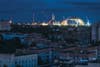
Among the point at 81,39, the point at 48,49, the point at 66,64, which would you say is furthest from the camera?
the point at 81,39

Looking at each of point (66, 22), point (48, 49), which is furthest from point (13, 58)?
point (66, 22)

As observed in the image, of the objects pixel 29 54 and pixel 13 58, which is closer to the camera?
pixel 13 58

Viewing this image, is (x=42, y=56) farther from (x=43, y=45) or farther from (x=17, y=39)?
(x=17, y=39)

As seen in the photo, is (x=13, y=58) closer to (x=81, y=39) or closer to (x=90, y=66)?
(x=90, y=66)

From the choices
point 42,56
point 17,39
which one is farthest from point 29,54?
point 17,39

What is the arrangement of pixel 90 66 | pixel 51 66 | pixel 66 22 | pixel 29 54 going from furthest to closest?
pixel 66 22 < pixel 29 54 < pixel 51 66 < pixel 90 66

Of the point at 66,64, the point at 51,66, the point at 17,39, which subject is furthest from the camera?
the point at 17,39

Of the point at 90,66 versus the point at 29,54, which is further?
the point at 29,54

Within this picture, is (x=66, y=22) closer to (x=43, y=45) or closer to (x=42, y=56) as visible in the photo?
(x=43, y=45)

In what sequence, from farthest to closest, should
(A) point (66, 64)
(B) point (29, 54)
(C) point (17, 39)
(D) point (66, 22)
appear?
(D) point (66, 22), (C) point (17, 39), (B) point (29, 54), (A) point (66, 64)
